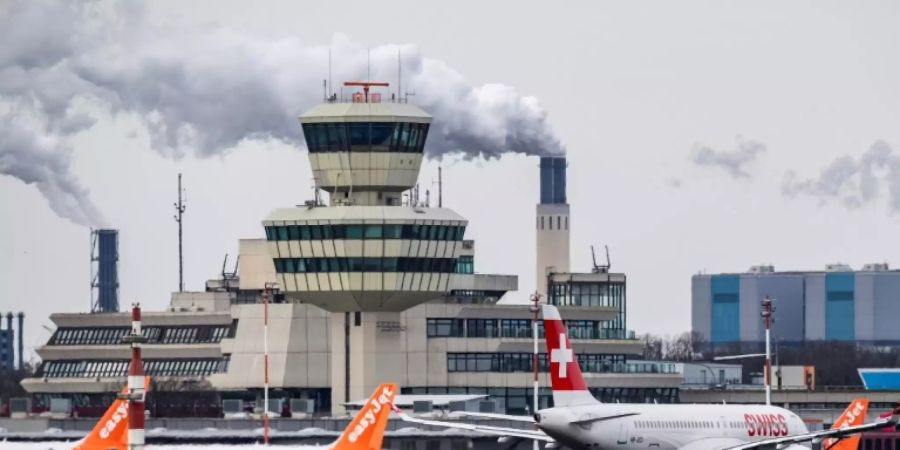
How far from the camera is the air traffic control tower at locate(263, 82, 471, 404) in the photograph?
17888 cm

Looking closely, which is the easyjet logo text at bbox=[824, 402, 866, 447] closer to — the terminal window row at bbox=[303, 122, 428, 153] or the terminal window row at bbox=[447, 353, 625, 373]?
the terminal window row at bbox=[303, 122, 428, 153]

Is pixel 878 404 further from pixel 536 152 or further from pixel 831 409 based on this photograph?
pixel 536 152

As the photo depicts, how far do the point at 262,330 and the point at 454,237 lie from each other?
2006 centimetres

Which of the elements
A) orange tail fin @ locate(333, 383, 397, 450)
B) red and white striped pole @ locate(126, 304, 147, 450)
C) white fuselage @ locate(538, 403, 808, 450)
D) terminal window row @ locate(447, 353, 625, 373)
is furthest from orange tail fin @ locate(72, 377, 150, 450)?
terminal window row @ locate(447, 353, 625, 373)

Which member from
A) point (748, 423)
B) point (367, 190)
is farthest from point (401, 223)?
point (748, 423)

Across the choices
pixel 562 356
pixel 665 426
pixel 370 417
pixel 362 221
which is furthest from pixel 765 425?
pixel 362 221

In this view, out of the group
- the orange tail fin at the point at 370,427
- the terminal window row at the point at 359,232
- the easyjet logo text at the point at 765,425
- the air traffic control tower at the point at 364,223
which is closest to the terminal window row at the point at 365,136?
the air traffic control tower at the point at 364,223

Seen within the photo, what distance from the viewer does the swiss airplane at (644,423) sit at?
385 ft

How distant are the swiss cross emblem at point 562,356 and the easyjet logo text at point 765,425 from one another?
458 inches

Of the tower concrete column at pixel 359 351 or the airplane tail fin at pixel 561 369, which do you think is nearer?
the airplane tail fin at pixel 561 369

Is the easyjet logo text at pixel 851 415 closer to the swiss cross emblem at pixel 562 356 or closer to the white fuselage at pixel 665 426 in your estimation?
the white fuselage at pixel 665 426

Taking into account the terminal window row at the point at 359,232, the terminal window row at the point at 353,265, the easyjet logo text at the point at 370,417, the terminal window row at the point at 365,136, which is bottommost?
the easyjet logo text at the point at 370,417

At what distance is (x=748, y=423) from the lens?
12719 cm

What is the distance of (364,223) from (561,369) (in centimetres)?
5894
